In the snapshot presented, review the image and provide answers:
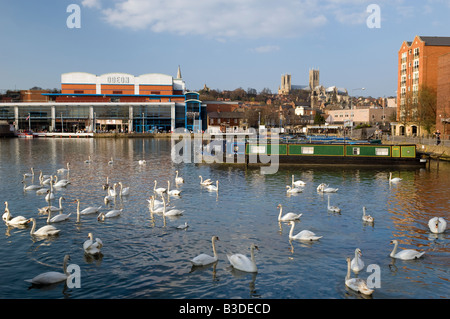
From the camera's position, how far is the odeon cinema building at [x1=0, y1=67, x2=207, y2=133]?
12194cm

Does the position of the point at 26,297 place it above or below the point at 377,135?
below

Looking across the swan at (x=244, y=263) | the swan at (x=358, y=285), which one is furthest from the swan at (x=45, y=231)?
the swan at (x=358, y=285)

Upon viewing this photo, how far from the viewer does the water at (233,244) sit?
1213 centimetres

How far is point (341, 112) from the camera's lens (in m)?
154

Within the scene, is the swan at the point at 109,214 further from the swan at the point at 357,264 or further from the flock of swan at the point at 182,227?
the swan at the point at 357,264

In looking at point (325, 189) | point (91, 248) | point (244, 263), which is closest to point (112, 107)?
point (325, 189)

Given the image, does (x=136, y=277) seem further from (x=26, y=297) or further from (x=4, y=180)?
(x=4, y=180)

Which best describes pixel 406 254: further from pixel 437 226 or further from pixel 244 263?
pixel 244 263

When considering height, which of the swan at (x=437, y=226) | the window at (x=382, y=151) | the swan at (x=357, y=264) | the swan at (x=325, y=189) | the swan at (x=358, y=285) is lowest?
the swan at (x=358, y=285)

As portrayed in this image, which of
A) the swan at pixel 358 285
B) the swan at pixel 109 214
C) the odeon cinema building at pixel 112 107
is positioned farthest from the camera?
the odeon cinema building at pixel 112 107

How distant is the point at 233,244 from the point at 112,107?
114 metres

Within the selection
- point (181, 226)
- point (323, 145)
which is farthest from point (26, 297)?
→ point (323, 145)

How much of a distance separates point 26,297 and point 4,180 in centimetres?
2416

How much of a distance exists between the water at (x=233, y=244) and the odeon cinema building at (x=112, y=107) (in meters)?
94.9
